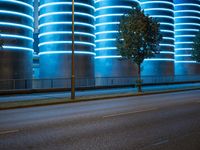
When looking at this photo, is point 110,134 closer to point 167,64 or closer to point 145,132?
point 145,132

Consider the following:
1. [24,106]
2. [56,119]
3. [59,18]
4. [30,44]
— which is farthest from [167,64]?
[56,119]

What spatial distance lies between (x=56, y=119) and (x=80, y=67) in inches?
1289

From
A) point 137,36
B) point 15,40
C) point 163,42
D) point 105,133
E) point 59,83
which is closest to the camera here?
point 105,133

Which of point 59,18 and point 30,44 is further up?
point 59,18

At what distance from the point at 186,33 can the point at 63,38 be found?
124 ft

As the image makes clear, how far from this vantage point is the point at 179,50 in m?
72.2

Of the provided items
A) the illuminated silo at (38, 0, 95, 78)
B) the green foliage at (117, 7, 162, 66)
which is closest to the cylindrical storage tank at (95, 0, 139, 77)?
the illuminated silo at (38, 0, 95, 78)

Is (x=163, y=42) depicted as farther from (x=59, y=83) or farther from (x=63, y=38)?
(x=59, y=83)

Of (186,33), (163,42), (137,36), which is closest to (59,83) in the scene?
(137,36)

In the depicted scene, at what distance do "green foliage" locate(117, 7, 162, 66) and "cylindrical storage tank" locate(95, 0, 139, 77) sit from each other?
20.7 metres

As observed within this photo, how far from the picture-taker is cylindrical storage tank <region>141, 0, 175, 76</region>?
201 ft

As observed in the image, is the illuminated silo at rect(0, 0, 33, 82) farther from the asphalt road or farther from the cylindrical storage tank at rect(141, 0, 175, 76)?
the cylindrical storage tank at rect(141, 0, 175, 76)

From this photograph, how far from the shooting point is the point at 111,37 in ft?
177

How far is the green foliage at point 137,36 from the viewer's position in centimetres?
3141
